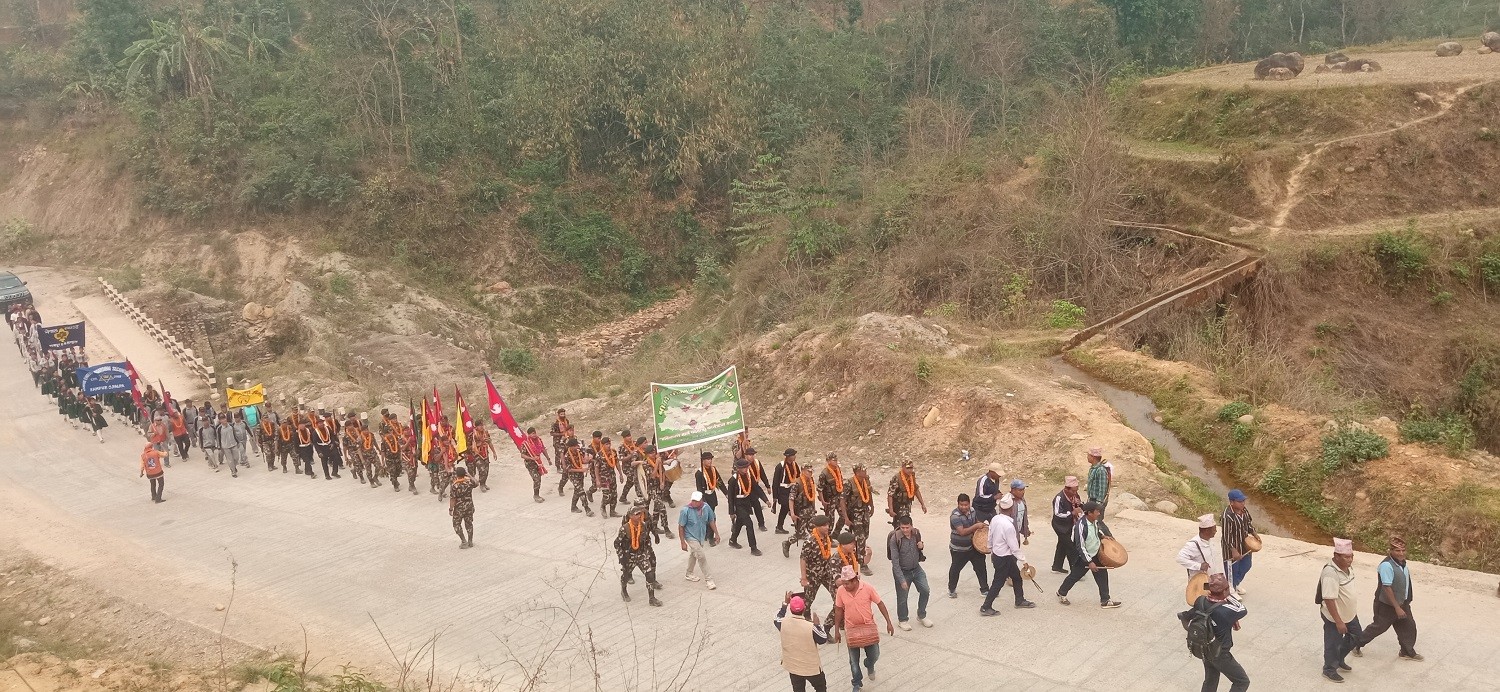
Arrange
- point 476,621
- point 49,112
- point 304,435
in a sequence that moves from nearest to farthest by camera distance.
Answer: point 476,621, point 304,435, point 49,112

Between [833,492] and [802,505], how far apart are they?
404 millimetres

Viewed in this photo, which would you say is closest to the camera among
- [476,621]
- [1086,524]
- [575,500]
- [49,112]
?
[1086,524]

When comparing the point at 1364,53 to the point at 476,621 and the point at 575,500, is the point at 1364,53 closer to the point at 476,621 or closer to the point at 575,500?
the point at 575,500

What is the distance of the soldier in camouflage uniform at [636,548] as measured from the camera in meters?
11.6

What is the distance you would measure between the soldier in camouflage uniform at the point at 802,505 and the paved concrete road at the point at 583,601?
18.3 inches

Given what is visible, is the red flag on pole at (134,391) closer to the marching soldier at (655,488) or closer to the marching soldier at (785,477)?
the marching soldier at (655,488)

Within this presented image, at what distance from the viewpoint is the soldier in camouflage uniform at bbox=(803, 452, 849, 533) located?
12406 millimetres

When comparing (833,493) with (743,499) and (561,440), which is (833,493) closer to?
(743,499)

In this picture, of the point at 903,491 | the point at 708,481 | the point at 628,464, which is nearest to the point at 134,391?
the point at 628,464

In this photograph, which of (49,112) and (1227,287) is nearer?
(1227,287)

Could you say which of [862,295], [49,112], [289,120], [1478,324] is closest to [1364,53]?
[1478,324]

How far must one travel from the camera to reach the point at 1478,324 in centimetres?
2150

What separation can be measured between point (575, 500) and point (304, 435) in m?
6.79

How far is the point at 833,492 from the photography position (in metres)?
12.5
